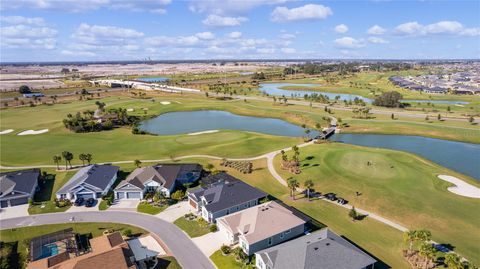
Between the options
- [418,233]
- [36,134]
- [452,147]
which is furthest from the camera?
[36,134]

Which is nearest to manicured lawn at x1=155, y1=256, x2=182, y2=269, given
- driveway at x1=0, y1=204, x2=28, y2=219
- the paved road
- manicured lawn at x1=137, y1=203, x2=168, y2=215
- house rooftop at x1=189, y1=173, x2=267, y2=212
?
the paved road

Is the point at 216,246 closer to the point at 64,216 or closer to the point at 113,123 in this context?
the point at 64,216

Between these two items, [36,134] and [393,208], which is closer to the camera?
[393,208]

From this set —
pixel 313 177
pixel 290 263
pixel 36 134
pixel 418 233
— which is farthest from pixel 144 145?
pixel 418 233

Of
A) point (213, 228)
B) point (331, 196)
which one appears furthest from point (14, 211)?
point (331, 196)

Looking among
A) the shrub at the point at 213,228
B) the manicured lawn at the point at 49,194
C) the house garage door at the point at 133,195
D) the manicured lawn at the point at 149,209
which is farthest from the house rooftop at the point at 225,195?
the manicured lawn at the point at 49,194

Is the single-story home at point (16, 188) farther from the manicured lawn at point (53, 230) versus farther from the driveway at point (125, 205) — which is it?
the driveway at point (125, 205)
